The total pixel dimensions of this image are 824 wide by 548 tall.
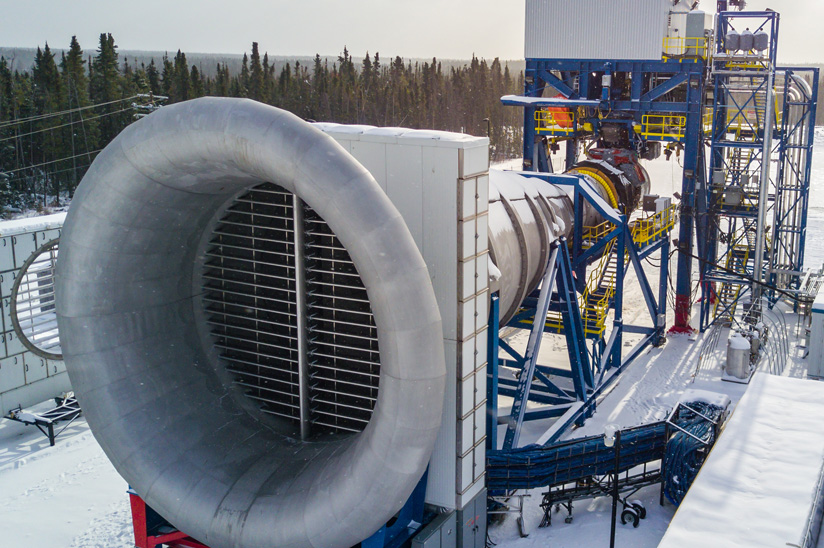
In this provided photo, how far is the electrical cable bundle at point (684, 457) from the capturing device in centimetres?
1157

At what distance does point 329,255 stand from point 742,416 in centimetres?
621

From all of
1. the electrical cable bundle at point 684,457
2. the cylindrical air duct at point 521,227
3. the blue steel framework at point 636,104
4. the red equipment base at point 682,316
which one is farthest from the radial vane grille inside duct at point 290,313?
the red equipment base at point 682,316

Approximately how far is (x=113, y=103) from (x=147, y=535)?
5868 centimetres

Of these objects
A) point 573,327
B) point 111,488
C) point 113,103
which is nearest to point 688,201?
point 573,327

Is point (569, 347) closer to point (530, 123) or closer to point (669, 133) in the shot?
point (669, 133)

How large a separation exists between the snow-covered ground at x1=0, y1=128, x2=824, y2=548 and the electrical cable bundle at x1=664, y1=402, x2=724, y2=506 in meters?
0.43

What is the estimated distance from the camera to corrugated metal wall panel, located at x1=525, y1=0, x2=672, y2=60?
2059 cm

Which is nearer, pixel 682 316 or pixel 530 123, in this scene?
pixel 682 316

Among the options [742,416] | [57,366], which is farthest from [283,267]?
[57,366]

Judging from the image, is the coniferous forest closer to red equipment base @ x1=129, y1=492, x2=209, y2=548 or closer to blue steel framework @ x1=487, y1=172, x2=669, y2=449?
blue steel framework @ x1=487, y1=172, x2=669, y2=449

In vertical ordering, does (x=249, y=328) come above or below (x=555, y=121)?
below

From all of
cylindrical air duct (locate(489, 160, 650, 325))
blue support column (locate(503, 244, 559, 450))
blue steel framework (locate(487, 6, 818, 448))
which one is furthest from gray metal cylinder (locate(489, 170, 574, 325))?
blue steel framework (locate(487, 6, 818, 448))

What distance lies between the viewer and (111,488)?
13.3 m

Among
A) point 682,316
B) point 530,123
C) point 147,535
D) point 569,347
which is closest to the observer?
point 147,535
